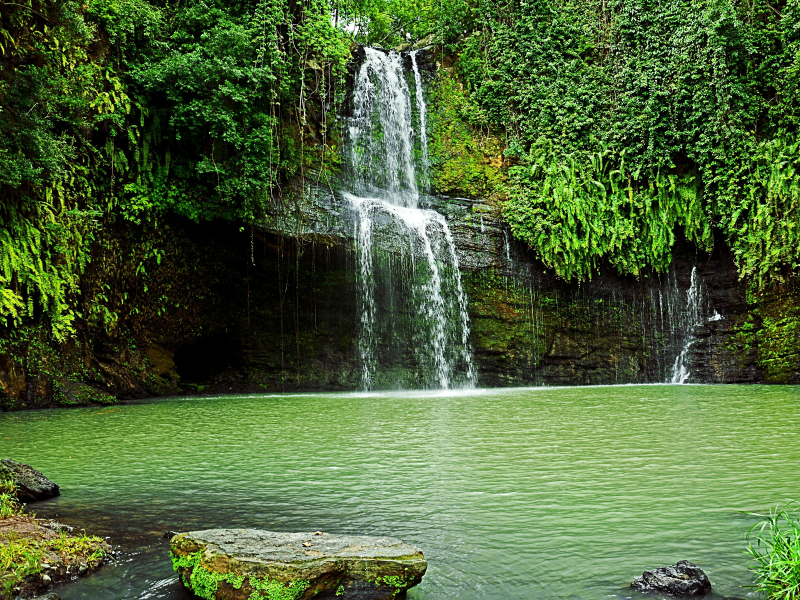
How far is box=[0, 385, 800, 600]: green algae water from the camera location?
3018 millimetres

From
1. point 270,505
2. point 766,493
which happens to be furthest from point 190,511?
point 766,493

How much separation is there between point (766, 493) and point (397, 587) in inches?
107

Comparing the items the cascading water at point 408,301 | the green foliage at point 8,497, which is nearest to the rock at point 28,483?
the green foliage at point 8,497

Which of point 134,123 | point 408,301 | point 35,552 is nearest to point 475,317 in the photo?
point 408,301

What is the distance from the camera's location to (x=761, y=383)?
1366 cm

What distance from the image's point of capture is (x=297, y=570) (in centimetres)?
265

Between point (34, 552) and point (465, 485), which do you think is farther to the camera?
point (465, 485)

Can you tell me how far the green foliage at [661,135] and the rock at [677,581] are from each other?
1232cm

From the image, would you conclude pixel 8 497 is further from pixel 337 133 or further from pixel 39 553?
pixel 337 133

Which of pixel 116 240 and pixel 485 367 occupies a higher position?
pixel 116 240

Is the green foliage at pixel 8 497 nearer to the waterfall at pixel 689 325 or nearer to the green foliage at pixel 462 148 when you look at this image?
the green foliage at pixel 462 148

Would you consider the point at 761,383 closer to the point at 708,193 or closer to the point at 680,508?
the point at 708,193

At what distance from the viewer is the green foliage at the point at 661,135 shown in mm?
14023

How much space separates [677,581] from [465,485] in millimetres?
2074
